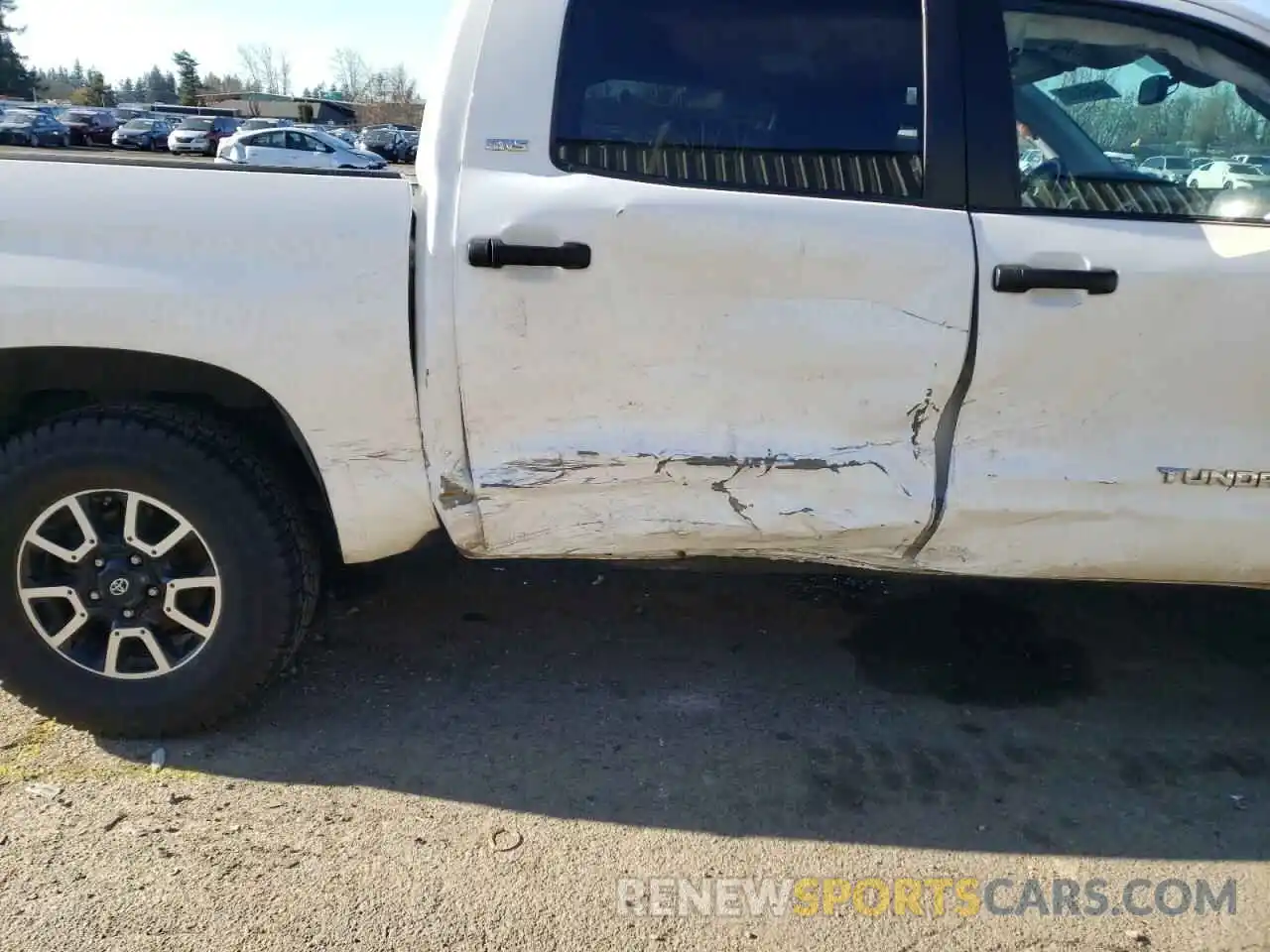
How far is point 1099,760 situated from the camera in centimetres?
294

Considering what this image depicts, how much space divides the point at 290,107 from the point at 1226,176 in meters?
70.1

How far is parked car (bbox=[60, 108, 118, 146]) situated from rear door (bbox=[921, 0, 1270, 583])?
47247 mm

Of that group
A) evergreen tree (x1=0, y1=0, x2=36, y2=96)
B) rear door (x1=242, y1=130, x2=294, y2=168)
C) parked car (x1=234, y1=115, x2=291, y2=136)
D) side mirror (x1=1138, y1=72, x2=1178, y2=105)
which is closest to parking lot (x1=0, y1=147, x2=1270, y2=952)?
side mirror (x1=1138, y1=72, x2=1178, y2=105)

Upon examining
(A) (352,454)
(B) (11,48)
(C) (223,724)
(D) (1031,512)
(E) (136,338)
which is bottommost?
(C) (223,724)

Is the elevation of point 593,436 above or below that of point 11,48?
below

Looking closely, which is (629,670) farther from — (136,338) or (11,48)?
(11,48)

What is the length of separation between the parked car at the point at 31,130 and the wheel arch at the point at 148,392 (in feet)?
128

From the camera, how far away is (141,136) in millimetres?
42656

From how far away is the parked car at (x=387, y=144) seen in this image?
3884cm

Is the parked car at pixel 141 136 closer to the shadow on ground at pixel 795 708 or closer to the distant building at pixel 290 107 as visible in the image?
the distant building at pixel 290 107

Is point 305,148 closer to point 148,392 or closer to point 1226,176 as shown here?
point 148,392

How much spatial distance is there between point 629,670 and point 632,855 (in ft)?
2.87

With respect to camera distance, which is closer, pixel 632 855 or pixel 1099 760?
pixel 632 855

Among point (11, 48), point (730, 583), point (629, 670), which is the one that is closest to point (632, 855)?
point (629, 670)
